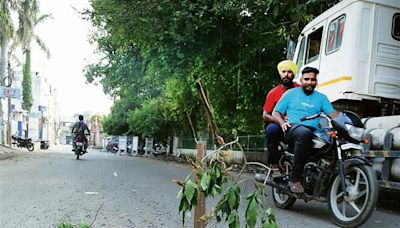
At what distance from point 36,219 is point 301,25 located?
284 inches

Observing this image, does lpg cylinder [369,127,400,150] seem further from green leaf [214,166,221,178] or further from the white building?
the white building

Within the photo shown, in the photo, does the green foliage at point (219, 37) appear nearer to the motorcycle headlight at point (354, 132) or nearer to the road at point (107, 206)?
the road at point (107, 206)

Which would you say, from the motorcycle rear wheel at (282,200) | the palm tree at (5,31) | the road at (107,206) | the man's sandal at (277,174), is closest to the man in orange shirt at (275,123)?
the man's sandal at (277,174)

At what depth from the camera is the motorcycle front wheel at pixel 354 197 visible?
414cm

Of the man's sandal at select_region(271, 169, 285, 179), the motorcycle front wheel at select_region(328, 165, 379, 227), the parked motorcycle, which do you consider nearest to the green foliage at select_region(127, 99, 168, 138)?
the parked motorcycle

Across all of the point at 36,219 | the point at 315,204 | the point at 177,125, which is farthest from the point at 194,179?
the point at 177,125

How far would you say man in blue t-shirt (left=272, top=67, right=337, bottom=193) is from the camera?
188 inches

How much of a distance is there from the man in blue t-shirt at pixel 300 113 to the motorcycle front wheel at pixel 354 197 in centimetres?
39

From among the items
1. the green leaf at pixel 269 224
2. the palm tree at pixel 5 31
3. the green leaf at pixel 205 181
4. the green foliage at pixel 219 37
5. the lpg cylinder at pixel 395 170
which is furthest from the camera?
the palm tree at pixel 5 31

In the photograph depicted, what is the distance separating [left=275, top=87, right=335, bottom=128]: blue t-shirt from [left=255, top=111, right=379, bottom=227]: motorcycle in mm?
141

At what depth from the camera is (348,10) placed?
706 cm

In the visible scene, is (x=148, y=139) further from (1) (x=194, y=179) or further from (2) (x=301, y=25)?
(1) (x=194, y=179)

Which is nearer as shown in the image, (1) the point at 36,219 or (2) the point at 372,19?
(1) the point at 36,219

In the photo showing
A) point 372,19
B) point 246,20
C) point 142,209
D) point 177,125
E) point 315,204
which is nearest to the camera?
point 142,209
